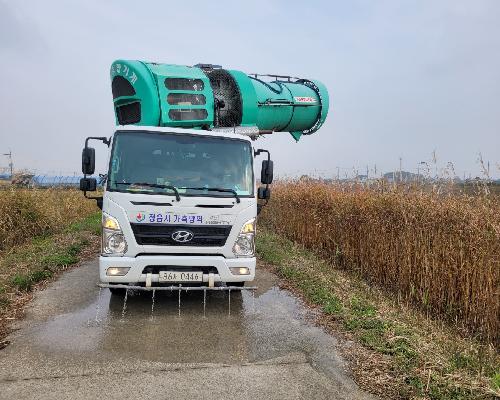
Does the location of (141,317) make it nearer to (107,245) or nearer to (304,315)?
(107,245)

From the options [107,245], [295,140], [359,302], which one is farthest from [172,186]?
[295,140]

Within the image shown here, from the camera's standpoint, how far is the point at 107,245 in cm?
489

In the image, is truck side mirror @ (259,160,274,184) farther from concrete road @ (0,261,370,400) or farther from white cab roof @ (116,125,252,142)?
concrete road @ (0,261,370,400)

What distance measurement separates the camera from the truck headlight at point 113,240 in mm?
4867

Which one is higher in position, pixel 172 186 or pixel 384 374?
pixel 172 186

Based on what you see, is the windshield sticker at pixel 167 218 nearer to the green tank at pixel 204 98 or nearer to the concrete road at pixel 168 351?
the concrete road at pixel 168 351

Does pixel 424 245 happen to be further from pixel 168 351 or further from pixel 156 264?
pixel 168 351

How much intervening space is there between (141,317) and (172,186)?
1629 millimetres

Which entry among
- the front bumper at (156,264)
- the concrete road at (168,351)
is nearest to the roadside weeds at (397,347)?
the concrete road at (168,351)

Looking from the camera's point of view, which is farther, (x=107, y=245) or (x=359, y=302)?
(x=359, y=302)

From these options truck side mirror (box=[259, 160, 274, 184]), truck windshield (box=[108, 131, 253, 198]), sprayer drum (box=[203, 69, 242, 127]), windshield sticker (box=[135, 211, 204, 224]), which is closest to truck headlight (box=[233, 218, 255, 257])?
truck windshield (box=[108, 131, 253, 198])

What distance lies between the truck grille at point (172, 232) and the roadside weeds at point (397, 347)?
5.25 ft

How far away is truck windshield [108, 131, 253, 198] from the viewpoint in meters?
5.05

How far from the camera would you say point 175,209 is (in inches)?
194
